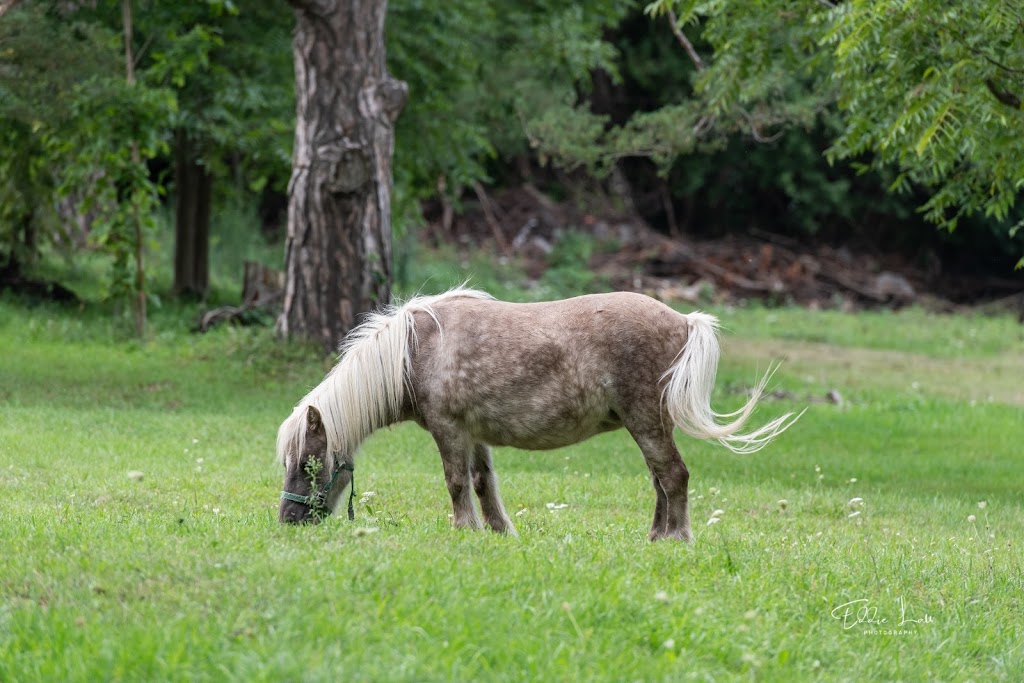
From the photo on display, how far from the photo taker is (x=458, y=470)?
712 cm

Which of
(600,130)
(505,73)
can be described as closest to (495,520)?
(600,130)

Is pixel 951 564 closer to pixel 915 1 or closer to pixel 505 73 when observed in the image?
pixel 915 1

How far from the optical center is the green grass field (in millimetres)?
4578

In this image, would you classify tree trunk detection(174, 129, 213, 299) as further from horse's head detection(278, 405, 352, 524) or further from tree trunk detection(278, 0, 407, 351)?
horse's head detection(278, 405, 352, 524)

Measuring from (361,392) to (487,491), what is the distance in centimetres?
102

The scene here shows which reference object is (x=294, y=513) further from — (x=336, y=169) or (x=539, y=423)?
(x=336, y=169)

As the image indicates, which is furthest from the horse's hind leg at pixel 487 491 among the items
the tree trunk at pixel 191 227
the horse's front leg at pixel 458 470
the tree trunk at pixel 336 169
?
the tree trunk at pixel 191 227

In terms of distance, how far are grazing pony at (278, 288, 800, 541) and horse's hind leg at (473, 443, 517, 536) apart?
0.04ft

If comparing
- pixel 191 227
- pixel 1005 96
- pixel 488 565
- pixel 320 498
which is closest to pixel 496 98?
pixel 191 227

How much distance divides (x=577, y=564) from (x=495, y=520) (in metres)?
1.73

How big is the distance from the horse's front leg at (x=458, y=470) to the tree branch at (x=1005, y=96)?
17.5ft

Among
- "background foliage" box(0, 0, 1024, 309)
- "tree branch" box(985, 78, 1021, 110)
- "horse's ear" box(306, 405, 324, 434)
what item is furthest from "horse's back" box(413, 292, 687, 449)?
"tree branch" box(985, 78, 1021, 110)

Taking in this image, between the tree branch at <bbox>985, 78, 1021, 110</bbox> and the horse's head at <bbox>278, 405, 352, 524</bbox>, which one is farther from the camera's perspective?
the tree branch at <bbox>985, 78, 1021, 110</bbox>

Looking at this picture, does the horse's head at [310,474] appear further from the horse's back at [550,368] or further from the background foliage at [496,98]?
the background foliage at [496,98]
